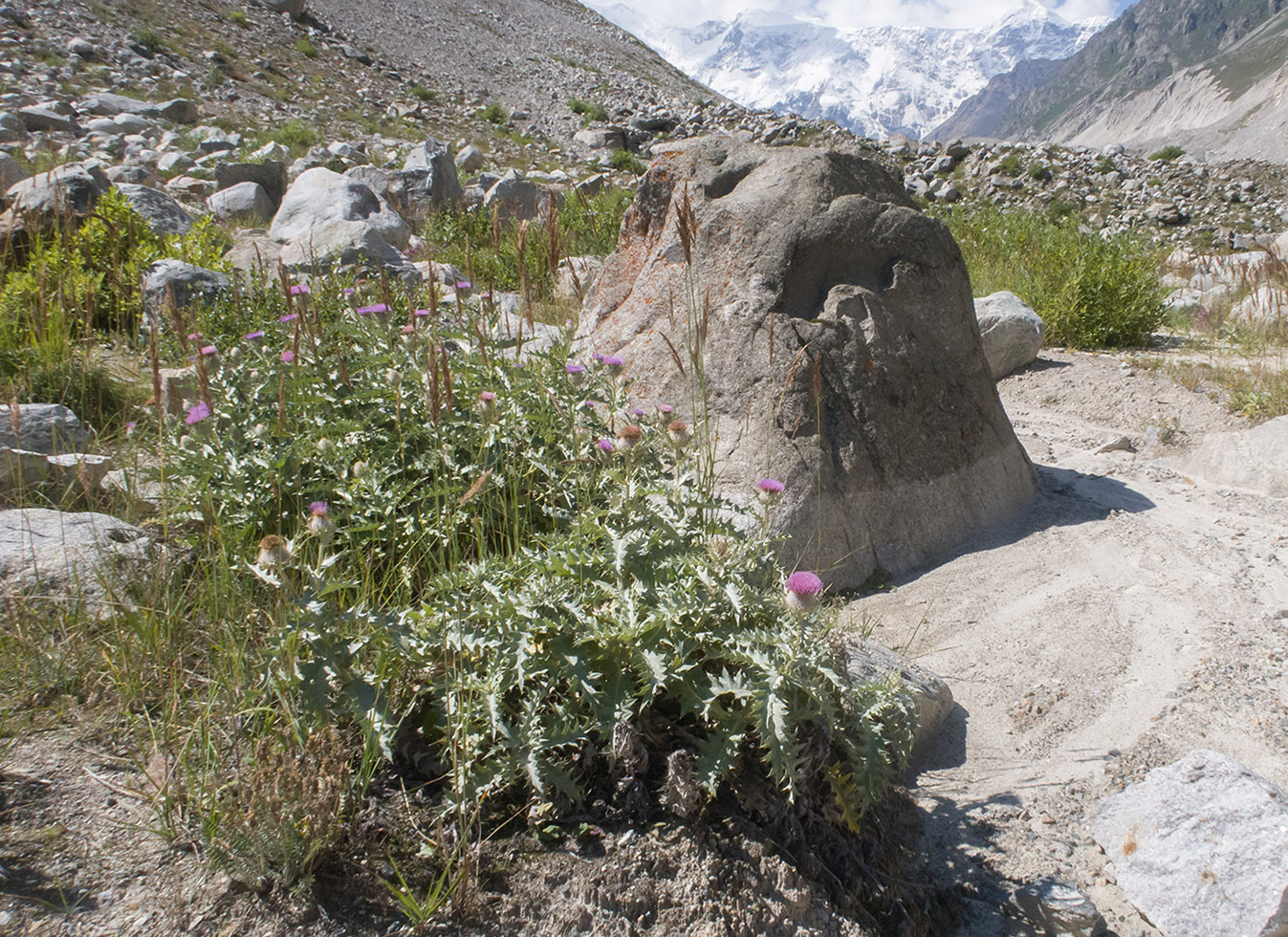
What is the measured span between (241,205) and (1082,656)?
31.1ft

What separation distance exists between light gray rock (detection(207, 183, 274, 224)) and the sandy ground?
28.2ft

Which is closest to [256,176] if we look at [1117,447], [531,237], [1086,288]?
[531,237]

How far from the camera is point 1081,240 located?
798 centimetres

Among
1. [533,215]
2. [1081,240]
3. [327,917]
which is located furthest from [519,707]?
[533,215]

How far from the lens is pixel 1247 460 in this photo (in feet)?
13.9

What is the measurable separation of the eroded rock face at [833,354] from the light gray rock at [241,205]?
680cm

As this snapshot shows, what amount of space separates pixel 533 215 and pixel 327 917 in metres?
9.53

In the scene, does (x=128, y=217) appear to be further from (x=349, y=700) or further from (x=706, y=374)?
(x=349, y=700)

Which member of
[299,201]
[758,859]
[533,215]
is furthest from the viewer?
[533,215]

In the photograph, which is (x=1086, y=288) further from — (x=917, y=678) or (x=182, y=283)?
(x=182, y=283)

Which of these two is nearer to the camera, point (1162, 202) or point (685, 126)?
point (1162, 202)

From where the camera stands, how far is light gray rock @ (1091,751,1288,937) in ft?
5.72

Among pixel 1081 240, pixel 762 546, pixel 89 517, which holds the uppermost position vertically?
pixel 1081 240

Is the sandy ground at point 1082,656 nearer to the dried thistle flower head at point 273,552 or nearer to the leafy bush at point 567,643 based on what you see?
the leafy bush at point 567,643
